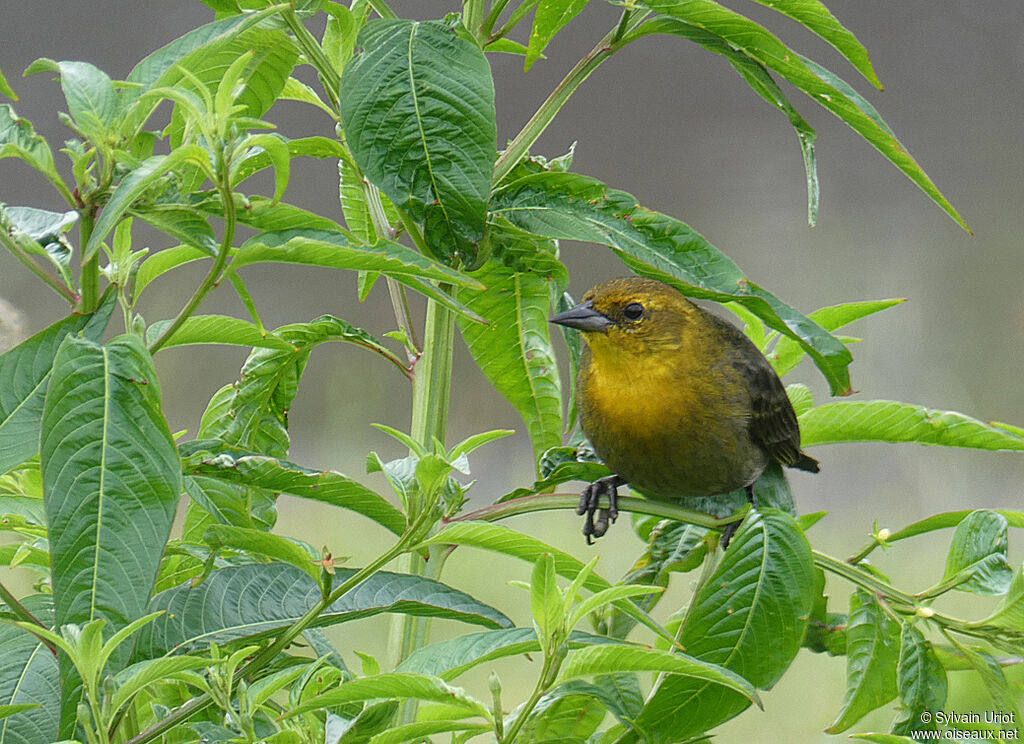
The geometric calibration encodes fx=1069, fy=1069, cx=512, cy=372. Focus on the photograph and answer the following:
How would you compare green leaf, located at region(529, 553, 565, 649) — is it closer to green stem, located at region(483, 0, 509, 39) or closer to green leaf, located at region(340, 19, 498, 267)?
green leaf, located at region(340, 19, 498, 267)

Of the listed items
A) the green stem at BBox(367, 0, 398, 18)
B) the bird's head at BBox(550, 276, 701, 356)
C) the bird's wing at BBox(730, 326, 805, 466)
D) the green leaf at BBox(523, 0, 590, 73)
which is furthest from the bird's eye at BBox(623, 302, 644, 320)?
the green stem at BBox(367, 0, 398, 18)

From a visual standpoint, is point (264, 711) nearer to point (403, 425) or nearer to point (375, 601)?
point (375, 601)

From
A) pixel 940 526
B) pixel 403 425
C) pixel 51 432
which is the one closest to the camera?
pixel 51 432

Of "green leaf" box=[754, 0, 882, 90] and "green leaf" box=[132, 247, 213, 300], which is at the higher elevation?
"green leaf" box=[754, 0, 882, 90]

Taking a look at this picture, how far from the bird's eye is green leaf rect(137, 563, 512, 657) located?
537 millimetres

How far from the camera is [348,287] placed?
2.89 meters

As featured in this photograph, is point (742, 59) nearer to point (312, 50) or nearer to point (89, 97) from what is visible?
point (312, 50)

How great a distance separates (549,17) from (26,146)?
1.27 ft

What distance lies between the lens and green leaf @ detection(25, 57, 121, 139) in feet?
1.73

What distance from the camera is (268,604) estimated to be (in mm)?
620

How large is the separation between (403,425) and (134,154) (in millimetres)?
2285

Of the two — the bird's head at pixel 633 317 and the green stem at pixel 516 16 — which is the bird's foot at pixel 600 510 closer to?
the bird's head at pixel 633 317

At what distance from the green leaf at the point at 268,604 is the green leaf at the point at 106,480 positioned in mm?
89

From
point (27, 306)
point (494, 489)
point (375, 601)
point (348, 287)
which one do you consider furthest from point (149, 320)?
point (375, 601)
